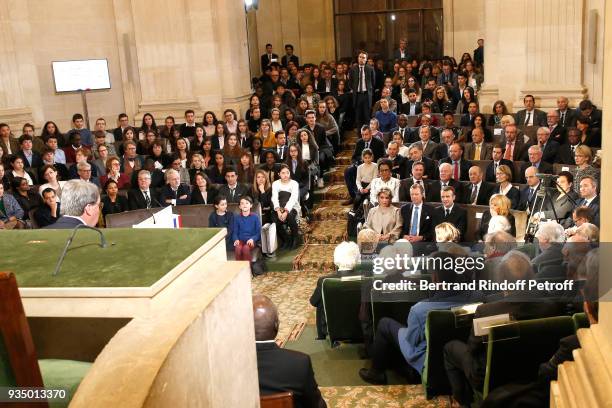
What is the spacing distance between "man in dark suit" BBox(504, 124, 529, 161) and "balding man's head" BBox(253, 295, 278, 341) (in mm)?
7741

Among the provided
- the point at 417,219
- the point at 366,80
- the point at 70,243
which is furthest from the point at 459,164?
the point at 70,243

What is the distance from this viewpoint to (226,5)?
15.3 meters

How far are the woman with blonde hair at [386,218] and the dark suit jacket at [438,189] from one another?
752 mm

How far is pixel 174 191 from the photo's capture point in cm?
1057

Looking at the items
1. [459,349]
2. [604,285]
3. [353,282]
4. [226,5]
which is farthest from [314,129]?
[604,285]

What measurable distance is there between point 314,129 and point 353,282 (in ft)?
23.1

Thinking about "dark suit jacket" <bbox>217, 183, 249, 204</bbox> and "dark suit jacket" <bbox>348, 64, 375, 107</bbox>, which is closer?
"dark suit jacket" <bbox>217, 183, 249, 204</bbox>

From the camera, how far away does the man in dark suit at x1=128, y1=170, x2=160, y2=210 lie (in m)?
10.4

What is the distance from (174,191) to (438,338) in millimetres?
5948

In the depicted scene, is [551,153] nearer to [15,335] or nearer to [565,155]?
[565,155]

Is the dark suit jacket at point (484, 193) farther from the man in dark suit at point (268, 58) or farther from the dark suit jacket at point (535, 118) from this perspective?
the man in dark suit at point (268, 58)

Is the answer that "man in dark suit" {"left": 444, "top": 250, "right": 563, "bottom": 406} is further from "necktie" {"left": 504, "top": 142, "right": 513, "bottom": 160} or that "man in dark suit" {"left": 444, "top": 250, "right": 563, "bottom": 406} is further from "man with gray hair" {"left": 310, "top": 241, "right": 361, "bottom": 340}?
"necktie" {"left": 504, "top": 142, "right": 513, "bottom": 160}

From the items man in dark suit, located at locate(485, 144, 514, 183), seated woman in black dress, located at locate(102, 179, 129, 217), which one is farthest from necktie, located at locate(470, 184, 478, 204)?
seated woman in black dress, located at locate(102, 179, 129, 217)

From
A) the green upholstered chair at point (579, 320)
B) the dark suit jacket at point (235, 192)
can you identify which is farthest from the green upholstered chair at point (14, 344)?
the dark suit jacket at point (235, 192)
